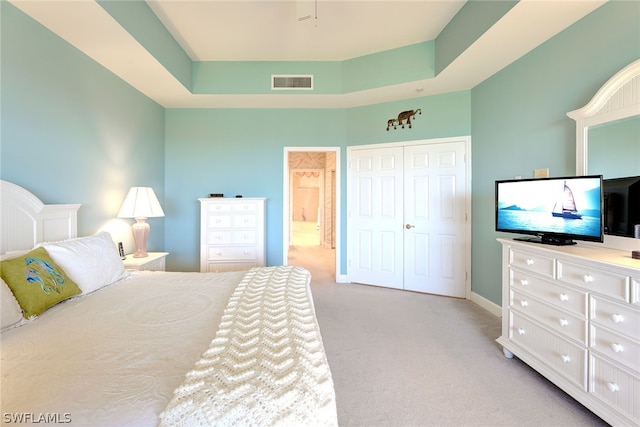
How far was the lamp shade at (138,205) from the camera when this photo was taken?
8.79ft

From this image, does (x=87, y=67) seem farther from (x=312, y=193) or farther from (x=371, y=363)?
(x=312, y=193)

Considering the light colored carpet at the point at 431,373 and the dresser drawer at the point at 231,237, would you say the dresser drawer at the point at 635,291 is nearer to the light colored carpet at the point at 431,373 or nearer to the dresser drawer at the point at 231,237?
the light colored carpet at the point at 431,373

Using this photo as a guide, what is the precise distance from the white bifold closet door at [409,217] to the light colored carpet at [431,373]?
0.60 metres

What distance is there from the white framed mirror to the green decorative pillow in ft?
11.2

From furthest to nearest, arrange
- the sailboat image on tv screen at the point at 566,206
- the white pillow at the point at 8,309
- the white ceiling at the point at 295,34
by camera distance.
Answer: the white ceiling at the point at 295,34 < the sailboat image on tv screen at the point at 566,206 < the white pillow at the point at 8,309

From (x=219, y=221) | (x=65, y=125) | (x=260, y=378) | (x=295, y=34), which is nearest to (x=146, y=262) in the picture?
(x=219, y=221)

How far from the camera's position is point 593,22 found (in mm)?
1919

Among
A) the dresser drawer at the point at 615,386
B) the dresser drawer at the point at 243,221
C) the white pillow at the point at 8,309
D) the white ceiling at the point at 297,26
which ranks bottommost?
the dresser drawer at the point at 615,386

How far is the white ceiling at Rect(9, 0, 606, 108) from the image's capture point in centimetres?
198

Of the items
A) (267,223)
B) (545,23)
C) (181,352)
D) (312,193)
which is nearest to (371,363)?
(181,352)

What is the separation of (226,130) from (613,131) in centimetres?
407

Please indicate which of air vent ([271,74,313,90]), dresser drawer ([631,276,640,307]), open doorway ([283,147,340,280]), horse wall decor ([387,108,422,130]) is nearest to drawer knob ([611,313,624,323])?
dresser drawer ([631,276,640,307])

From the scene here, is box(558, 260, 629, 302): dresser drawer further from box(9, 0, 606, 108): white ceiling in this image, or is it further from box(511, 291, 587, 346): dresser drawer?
box(9, 0, 606, 108): white ceiling

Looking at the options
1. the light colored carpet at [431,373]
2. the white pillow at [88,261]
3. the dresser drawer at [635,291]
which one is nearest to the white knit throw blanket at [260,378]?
the light colored carpet at [431,373]
